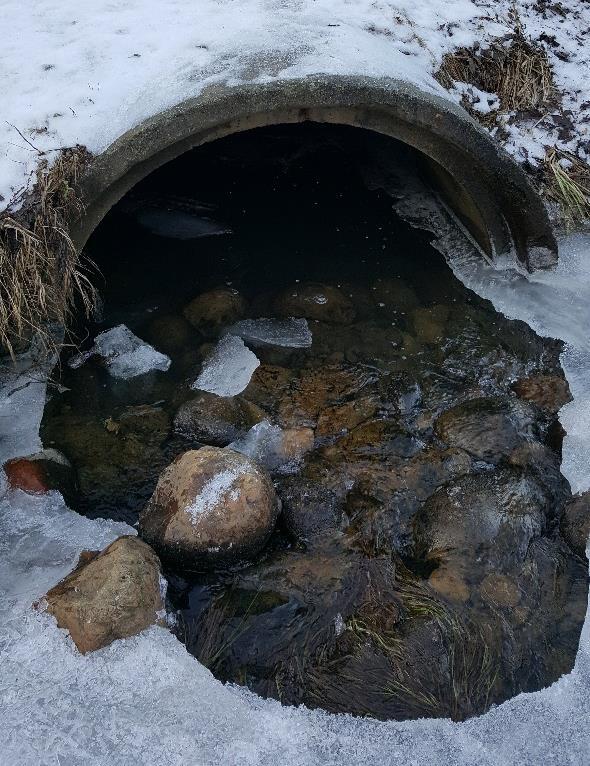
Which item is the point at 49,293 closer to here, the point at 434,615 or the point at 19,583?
the point at 19,583

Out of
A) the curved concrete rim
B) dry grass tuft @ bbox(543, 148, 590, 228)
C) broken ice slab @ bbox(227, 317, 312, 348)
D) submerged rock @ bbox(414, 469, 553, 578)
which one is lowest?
submerged rock @ bbox(414, 469, 553, 578)

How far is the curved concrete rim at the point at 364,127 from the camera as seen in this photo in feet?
12.5

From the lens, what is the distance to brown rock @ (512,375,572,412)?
13.4ft

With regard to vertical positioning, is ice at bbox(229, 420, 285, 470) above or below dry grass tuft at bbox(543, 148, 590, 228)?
below

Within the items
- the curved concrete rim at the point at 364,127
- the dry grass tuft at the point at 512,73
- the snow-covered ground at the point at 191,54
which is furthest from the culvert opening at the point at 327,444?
the snow-covered ground at the point at 191,54

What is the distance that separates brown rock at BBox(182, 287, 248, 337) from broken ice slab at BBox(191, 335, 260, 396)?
6.4 inches

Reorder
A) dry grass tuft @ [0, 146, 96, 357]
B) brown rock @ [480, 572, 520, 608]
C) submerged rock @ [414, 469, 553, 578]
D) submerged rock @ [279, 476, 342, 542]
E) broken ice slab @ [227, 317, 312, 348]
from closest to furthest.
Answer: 1. brown rock @ [480, 572, 520, 608]
2. submerged rock @ [414, 469, 553, 578]
3. submerged rock @ [279, 476, 342, 542]
4. dry grass tuft @ [0, 146, 96, 357]
5. broken ice slab @ [227, 317, 312, 348]

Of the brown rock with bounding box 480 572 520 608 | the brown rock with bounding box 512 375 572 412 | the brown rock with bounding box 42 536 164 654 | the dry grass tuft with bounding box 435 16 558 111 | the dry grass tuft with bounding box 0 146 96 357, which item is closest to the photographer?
the brown rock with bounding box 42 536 164 654

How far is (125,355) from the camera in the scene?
4.44 meters

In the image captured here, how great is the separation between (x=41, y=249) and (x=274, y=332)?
1467mm

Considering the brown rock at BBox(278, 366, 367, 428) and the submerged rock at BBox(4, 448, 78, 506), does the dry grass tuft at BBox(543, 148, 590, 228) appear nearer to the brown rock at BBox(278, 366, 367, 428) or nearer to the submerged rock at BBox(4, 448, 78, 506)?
the brown rock at BBox(278, 366, 367, 428)

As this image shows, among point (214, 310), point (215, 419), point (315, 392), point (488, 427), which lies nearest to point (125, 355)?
point (214, 310)

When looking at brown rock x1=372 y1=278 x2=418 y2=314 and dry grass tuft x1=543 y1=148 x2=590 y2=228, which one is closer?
brown rock x1=372 y1=278 x2=418 y2=314

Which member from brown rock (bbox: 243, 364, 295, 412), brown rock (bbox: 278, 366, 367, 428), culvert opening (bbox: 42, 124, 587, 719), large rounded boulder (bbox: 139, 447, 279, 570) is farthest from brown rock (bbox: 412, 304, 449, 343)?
large rounded boulder (bbox: 139, 447, 279, 570)
